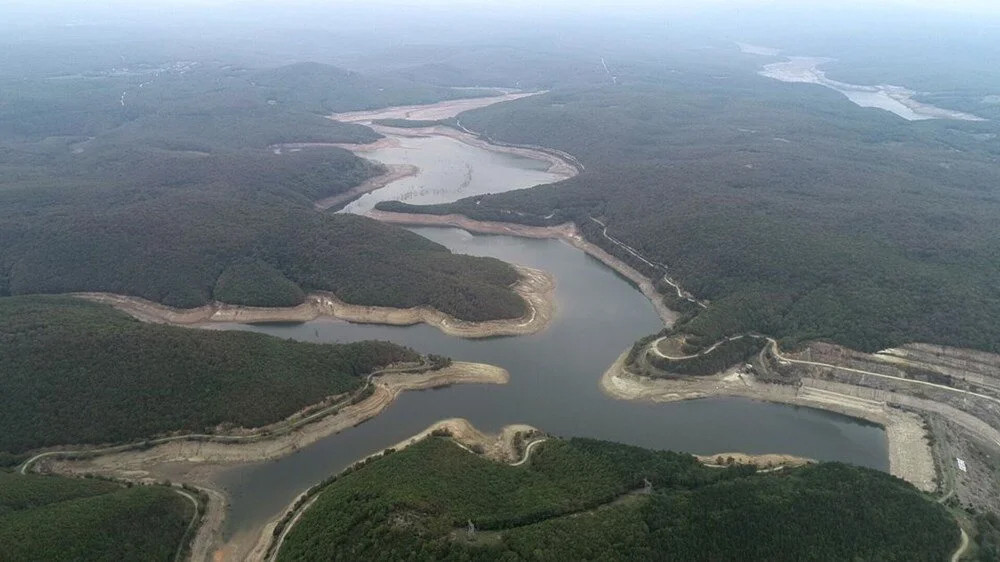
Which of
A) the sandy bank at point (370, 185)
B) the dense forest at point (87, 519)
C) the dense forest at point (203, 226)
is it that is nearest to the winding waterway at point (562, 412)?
the dense forest at point (87, 519)

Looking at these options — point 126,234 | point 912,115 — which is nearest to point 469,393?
point 126,234

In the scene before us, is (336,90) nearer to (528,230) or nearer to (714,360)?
(528,230)

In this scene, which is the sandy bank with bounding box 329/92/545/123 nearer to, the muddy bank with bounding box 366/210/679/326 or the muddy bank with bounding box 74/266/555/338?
the muddy bank with bounding box 366/210/679/326

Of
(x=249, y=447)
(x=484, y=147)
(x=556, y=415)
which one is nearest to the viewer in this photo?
(x=249, y=447)

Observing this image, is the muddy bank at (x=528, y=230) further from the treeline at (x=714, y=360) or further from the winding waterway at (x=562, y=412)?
the treeline at (x=714, y=360)

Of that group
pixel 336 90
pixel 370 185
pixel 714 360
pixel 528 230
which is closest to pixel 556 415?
pixel 714 360

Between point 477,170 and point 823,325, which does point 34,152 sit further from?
point 823,325
